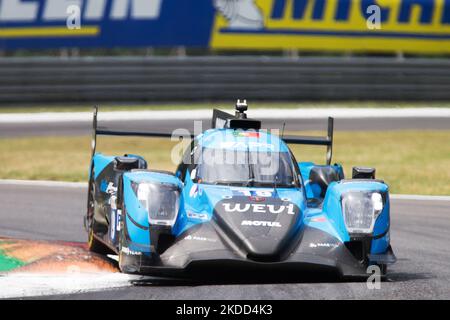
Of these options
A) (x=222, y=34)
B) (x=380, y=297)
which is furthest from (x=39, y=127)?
(x=380, y=297)

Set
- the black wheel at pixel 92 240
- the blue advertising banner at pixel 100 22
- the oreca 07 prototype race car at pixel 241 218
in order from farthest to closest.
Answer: the blue advertising banner at pixel 100 22
the black wheel at pixel 92 240
the oreca 07 prototype race car at pixel 241 218

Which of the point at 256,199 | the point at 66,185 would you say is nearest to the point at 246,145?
the point at 256,199

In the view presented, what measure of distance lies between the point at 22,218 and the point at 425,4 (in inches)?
680

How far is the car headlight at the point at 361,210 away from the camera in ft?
29.8

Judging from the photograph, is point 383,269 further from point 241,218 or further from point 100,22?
point 100,22

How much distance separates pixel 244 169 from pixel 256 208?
971 millimetres

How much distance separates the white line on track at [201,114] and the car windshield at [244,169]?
14753 mm

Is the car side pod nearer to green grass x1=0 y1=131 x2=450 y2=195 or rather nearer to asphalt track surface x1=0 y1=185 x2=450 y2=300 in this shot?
asphalt track surface x1=0 y1=185 x2=450 y2=300

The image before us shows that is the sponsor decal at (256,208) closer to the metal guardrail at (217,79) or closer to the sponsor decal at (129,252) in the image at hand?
the sponsor decal at (129,252)

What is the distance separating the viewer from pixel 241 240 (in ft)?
28.1

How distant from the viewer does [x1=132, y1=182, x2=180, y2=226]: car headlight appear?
8.87 metres

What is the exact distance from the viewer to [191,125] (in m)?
24.0

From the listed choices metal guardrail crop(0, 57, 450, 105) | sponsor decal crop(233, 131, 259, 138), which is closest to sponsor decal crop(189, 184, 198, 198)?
sponsor decal crop(233, 131, 259, 138)

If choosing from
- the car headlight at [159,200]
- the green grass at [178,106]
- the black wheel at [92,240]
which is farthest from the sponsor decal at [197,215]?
the green grass at [178,106]
